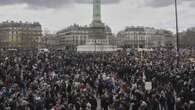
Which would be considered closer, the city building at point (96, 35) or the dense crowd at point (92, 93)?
the dense crowd at point (92, 93)

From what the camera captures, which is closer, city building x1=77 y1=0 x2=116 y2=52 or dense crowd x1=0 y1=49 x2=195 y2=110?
dense crowd x1=0 y1=49 x2=195 y2=110

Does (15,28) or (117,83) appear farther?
(15,28)

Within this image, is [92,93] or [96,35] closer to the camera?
[92,93]

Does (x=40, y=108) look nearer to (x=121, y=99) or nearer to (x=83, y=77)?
(x=121, y=99)

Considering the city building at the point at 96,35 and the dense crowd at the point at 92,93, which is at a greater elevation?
the city building at the point at 96,35

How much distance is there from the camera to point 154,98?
22.3 metres

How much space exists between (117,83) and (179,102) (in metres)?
9.45

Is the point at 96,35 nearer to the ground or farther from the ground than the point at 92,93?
farther from the ground

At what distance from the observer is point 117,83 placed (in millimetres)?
30609

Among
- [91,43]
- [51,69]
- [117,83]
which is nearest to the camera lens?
[117,83]

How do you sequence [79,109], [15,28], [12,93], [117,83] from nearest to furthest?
[79,109] < [12,93] < [117,83] < [15,28]

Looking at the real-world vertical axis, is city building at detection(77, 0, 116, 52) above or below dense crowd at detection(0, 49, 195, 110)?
above

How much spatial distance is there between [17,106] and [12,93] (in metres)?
3.04

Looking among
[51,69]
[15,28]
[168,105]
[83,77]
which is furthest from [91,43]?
[15,28]
